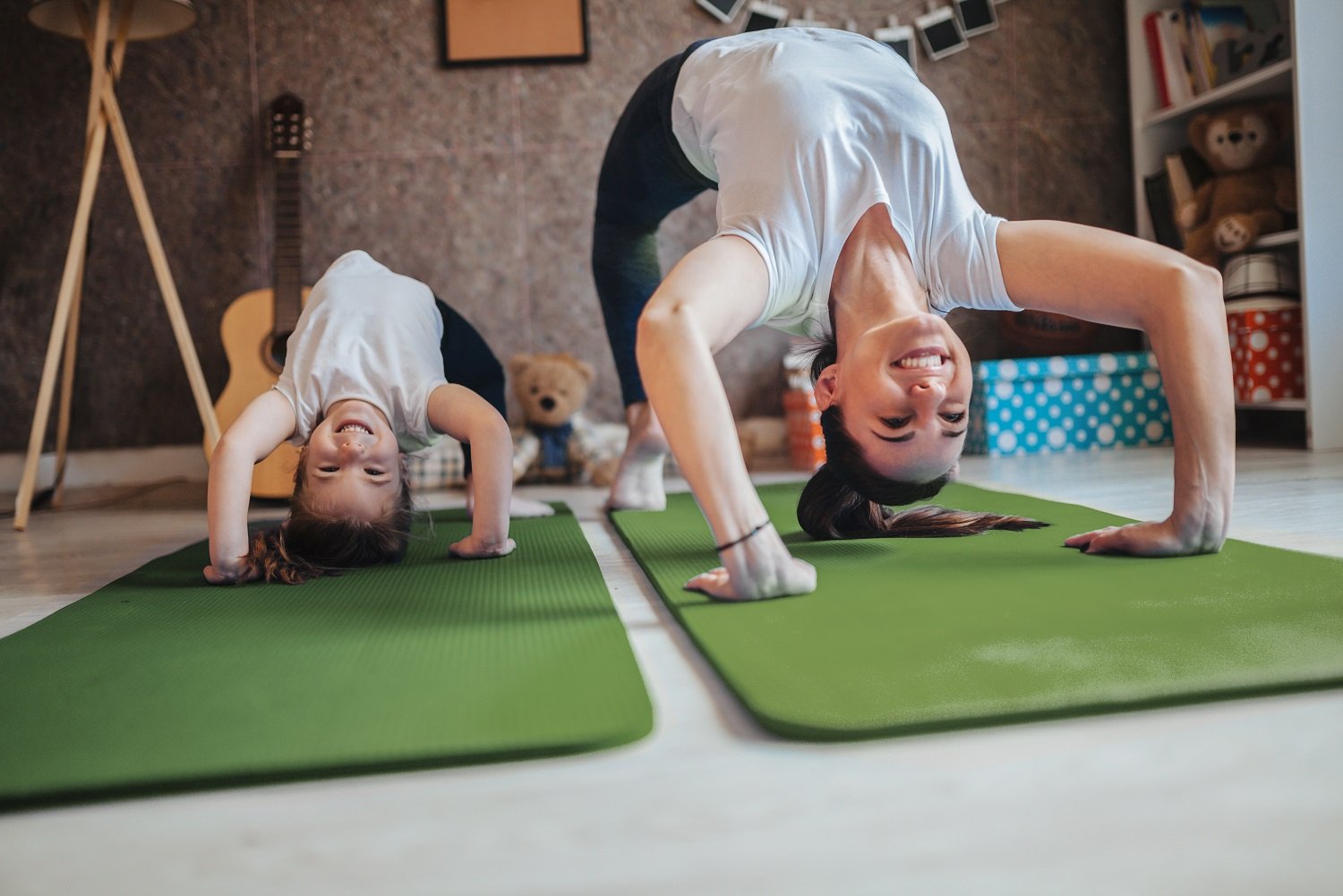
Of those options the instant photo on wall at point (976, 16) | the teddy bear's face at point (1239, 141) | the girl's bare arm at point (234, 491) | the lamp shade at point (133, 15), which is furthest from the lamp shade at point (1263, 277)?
the lamp shade at point (133, 15)

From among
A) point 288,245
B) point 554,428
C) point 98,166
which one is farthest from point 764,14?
point 98,166

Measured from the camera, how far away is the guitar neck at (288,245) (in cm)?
309

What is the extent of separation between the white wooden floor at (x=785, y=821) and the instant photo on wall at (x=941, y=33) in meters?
Answer: 3.22

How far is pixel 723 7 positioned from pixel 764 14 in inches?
5.7

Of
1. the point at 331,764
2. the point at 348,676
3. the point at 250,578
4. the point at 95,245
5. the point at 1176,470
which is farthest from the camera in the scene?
the point at 95,245

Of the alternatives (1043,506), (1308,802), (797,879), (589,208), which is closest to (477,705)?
(797,879)

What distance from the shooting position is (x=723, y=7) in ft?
11.8

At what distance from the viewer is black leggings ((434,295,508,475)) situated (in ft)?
7.27

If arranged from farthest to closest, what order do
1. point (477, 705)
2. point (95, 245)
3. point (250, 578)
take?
point (95, 245) < point (250, 578) < point (477, 705)

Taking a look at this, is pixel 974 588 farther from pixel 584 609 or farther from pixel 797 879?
pixel 797 879

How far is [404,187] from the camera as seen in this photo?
357 cm

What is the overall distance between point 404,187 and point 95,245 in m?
1.04

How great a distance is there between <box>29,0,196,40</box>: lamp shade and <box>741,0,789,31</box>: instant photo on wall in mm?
1752

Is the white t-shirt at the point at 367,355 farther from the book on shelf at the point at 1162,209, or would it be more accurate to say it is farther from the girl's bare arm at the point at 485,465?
the book on shelf at the point at 1162,209
